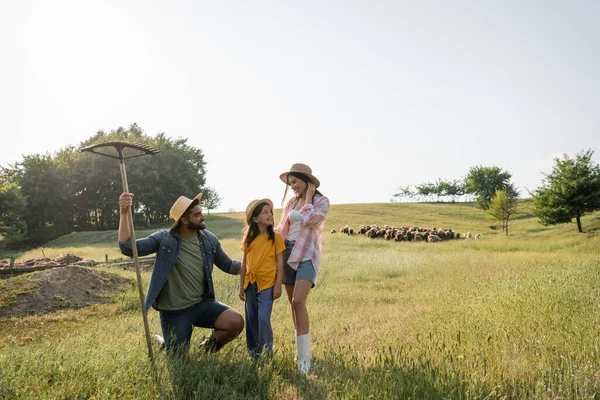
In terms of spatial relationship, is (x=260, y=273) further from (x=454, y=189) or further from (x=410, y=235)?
(x=454, y=189)

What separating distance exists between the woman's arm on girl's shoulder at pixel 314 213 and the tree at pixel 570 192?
33.3 m

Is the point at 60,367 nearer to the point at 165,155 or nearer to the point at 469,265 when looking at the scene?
the point at 469,265

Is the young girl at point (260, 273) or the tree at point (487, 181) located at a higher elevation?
the tree at point (487, 181)

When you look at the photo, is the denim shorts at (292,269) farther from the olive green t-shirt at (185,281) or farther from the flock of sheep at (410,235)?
the flock of sheep at (410,235)

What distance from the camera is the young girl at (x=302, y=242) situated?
15.8 ft

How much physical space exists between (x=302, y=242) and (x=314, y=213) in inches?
14.8

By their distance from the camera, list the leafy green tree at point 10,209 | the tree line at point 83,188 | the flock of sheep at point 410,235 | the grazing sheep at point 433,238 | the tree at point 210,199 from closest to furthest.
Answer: the grazing sheep at point 433,238
the flock of sheep at point 410,235
the leafy green tree at point 10,209
the tree line at point 83,188
the tree at point 210,199

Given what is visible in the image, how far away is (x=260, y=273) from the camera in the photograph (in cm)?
491

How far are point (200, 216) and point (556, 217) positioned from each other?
3511 cm

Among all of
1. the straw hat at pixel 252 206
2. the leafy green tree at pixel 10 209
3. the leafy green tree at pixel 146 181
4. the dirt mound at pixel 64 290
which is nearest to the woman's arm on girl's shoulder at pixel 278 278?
the straw hat at pixel 252 206

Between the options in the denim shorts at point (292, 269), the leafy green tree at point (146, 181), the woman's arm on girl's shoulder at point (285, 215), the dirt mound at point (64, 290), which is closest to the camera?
the denim shorts at point (292, 269)

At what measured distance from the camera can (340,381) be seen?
3887 mm

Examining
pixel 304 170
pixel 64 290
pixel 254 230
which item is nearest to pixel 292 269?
pixel 254 230

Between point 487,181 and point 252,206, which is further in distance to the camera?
point 487,181
